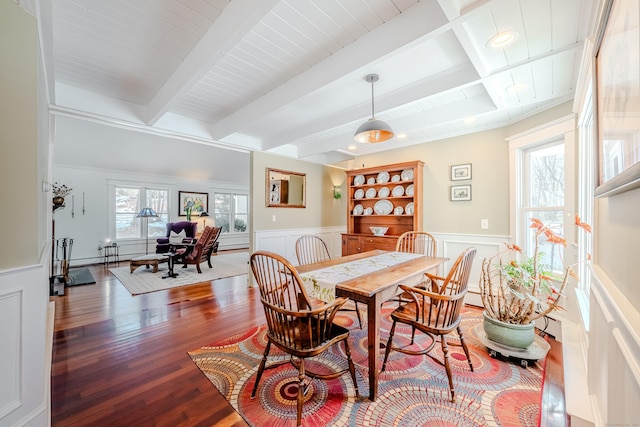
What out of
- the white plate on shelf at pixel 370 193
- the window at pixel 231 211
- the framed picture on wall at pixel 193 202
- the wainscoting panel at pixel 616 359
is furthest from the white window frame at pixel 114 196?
the wainscoting panel at pixel 616 359

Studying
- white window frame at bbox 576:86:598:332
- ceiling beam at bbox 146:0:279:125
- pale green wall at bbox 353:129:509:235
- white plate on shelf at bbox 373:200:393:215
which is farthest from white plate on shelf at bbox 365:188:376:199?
ceiling beam at bbox 146:0:279:125

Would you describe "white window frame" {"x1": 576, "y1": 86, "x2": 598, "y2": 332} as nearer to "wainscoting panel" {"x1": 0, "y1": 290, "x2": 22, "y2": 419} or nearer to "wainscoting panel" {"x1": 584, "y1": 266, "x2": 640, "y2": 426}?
"wainscoting panel" {"x1": 584, "y1": 266, "x2": 640, "y2": 426}

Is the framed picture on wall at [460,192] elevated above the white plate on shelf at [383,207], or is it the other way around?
the framed picture on wall at [460,192]

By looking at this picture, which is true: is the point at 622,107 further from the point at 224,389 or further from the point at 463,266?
the point at 224,389

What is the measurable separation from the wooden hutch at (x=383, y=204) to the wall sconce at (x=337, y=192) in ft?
2.10

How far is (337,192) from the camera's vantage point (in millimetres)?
5609

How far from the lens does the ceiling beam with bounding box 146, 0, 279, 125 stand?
57.4 inches

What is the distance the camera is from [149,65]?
224 cm

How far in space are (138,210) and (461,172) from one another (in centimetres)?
773

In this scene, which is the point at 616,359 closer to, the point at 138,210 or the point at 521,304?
the point at 521,304

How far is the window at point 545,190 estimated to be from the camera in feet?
8.90

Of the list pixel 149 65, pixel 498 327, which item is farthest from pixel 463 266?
pixel 149 65

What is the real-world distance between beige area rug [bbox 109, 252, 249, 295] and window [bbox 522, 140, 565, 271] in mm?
4847

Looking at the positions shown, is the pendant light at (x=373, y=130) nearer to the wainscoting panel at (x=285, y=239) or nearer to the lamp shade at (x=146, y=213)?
the wainscoting panel at (x=285, y=239)
